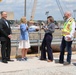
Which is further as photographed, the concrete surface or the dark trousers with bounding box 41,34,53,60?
the dark trousers with bounding box 41,34,53,60

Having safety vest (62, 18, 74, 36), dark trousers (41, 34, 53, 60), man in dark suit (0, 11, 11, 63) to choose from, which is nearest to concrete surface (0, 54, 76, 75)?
dark trousers (41, 34, 53, 60)

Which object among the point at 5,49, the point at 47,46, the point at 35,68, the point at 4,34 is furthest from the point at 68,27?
the point at 5,49

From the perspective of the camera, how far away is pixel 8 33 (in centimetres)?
1059

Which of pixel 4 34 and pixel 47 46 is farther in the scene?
pixel 47 46

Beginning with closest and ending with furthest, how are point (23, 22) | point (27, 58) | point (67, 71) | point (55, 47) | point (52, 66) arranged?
point (67, 71), point (52, 66), point (23, 22), point (27, 58), point (55, 47)

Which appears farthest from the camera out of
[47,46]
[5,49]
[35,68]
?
[47,46]

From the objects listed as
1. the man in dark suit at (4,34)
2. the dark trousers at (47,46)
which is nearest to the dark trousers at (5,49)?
the man in dark suit at (4,34)

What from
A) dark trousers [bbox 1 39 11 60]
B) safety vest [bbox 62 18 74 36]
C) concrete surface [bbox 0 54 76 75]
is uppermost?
safety vest [bbox 62 18 74 36]

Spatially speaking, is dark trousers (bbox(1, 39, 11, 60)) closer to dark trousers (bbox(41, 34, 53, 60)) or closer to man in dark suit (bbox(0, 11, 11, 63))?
man in dark suit (bbox(0, 11, 11, 63))

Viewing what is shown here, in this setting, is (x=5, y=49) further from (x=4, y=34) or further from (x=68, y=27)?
(x=68, y=27)

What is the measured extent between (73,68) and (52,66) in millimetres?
755

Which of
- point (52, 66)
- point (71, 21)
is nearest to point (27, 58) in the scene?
point (52, 66)

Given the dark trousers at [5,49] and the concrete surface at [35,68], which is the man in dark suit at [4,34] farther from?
the concrete surface at [35,68]

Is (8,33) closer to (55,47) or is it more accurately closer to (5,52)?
(5,52)
